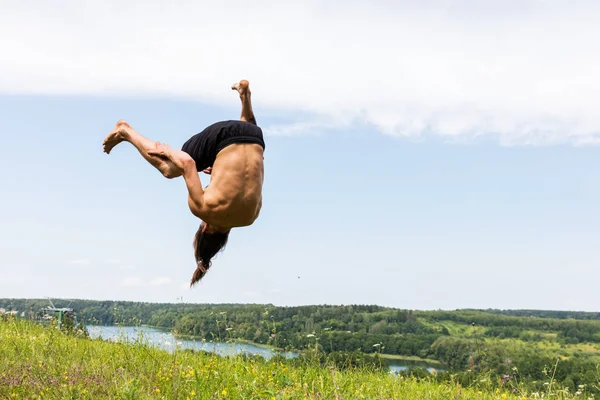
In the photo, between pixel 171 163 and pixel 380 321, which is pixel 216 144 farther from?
pixel 380 321

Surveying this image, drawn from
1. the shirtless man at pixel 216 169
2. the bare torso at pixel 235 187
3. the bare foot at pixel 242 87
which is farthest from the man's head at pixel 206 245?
the bare foot at pixel 242 87

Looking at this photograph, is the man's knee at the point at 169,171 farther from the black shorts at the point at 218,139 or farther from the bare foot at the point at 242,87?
the bare foot at the point at 242,87

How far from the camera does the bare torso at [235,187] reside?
470 centimetres

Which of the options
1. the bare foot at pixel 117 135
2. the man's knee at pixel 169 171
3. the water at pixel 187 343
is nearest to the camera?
the man's knee at pixel 169 171

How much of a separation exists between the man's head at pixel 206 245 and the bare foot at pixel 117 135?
4.04 ft

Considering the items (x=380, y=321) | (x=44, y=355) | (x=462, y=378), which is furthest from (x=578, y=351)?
(x=44, y=355)

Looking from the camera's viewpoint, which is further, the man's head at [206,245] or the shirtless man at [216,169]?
the man's head at [206,245]

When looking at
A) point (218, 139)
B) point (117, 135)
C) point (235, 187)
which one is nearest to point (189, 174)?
point (235, 187)

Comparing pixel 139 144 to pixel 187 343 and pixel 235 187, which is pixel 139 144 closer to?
pixel 235 187

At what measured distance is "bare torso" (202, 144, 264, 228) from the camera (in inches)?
185

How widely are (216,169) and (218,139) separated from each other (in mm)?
416

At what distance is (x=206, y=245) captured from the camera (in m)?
5.41

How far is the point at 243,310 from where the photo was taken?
9.16m

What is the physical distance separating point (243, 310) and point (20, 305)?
7.30m
